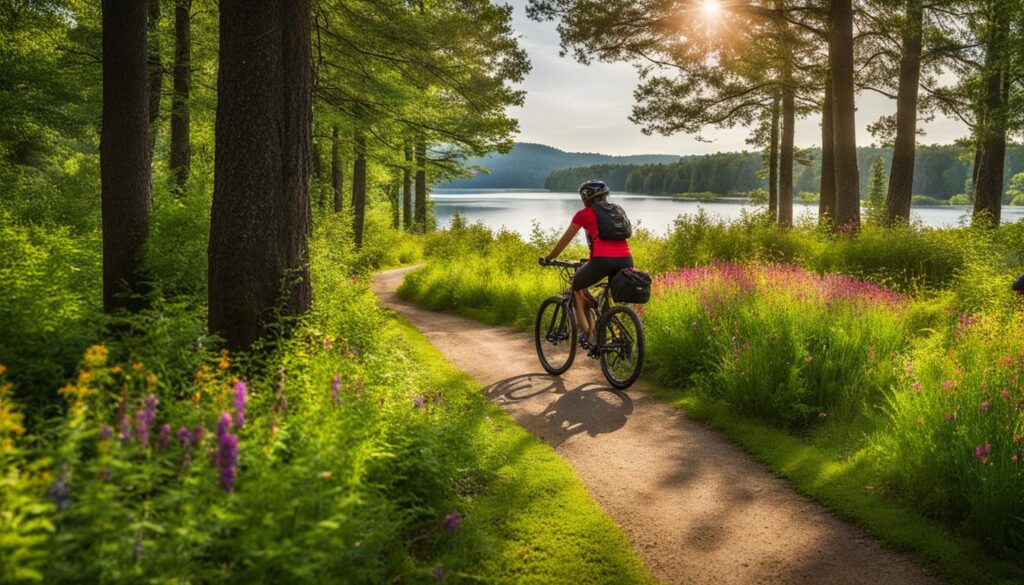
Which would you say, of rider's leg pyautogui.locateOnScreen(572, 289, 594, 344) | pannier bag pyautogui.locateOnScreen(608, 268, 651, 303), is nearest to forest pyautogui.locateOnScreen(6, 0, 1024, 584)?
rider's leg pyautogui.locateOnScreen(572, 289, 594, 344)

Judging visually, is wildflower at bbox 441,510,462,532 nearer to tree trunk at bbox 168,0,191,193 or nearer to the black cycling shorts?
the black cycling shorts

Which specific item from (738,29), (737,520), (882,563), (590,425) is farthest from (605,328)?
(738,29)

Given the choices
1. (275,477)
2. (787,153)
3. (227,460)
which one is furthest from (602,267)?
(787,153)

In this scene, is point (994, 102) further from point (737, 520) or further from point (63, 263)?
point (63, 263)

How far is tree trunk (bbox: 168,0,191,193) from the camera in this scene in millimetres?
13258

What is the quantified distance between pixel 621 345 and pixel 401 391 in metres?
3.56

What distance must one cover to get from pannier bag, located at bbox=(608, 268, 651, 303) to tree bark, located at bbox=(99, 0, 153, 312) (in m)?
5.46

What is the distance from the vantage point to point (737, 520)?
454 centimetres

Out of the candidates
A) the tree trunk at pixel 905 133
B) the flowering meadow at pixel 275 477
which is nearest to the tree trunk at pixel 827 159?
the tree trunk at pixel 905 133

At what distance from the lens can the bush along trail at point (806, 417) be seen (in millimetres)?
4070

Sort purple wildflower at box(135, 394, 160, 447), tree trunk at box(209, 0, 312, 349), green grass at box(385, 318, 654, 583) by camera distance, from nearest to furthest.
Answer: purple wildflower at box(135, 394, 160, 447), green grass at box(385, 318, 654, 583), tree trunk at box(209, 0, 312, 349)

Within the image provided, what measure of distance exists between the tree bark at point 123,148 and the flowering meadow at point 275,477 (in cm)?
138

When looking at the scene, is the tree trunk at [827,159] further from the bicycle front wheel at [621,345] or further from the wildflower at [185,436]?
the wildflower at [185,436]

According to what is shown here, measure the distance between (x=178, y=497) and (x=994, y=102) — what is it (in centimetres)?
2567
